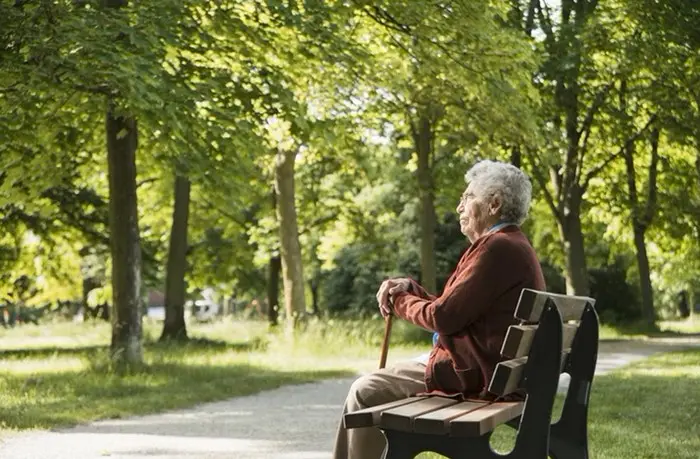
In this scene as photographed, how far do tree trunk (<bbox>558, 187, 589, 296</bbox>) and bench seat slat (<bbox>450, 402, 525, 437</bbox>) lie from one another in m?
21.4

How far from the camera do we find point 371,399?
502 centimetres

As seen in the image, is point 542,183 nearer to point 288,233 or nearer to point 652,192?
point 652,192

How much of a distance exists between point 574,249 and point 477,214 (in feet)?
71.9

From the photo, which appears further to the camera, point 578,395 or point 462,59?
point 462,59

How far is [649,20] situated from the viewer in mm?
19125

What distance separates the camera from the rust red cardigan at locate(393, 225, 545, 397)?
15.6ft

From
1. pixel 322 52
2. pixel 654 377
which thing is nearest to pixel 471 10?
pixel 322 52

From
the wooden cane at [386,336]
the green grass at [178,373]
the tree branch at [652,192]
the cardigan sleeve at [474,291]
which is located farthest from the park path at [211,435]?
the tree branch at [652,192]

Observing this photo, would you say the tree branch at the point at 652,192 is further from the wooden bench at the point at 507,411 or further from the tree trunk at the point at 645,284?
the wooden bench at the point at 507,411

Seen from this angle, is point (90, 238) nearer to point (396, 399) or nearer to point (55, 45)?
point (55, 45)

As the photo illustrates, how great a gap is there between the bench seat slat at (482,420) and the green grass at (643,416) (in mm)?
2943

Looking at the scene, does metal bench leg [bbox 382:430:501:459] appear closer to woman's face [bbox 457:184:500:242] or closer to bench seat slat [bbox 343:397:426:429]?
bench seat slat [bbox 343:397:426:429]

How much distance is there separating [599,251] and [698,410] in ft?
92.9

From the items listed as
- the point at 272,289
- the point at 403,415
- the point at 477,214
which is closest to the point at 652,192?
the point at 272,289
